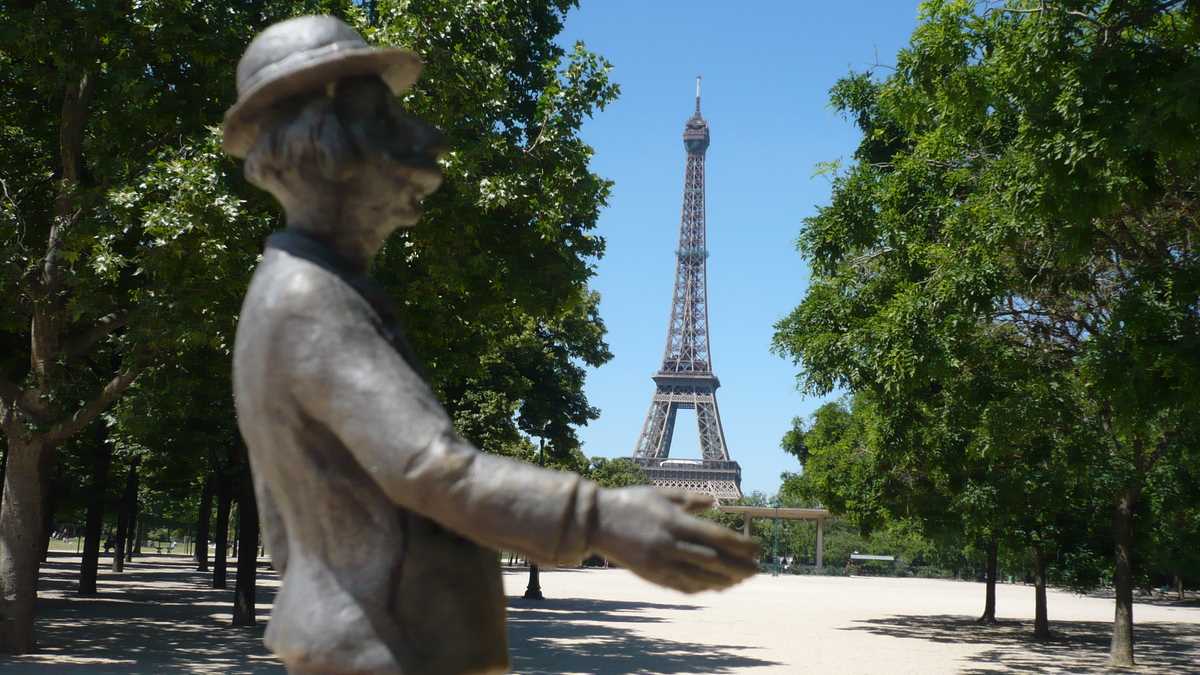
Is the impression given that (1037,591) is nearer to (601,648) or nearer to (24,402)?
(601,648)

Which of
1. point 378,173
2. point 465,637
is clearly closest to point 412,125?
point 378,173

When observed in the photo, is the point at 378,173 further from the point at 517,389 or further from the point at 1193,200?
the point at 517,389

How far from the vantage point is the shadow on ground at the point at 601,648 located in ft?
51.2

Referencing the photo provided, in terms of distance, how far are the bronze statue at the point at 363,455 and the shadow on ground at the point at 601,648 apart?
1284cm

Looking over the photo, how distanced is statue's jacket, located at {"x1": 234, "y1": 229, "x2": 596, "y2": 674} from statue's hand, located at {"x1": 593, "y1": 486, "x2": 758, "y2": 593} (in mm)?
46

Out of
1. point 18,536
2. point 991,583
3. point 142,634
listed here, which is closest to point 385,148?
point 18,536

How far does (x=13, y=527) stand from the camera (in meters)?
13.9

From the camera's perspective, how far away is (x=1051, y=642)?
76.6 ft

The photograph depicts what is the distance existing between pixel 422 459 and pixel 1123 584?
19.2 m

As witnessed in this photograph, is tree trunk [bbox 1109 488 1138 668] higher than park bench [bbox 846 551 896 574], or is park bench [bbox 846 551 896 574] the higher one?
tree trunk [bbox 1109 488 1138 668]

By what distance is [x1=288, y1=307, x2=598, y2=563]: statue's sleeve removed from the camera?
200 centimetres

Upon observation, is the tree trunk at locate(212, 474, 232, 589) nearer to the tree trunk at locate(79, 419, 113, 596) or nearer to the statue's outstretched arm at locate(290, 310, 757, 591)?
the tree trunk at locate(79, 419, 113, 596)

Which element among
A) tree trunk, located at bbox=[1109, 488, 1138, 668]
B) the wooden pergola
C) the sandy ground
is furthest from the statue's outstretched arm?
the wooden pergola

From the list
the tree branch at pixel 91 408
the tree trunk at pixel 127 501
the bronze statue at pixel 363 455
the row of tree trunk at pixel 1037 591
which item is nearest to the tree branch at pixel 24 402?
the tree branch at pixel 91 408
